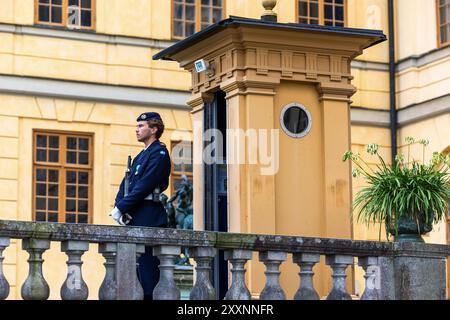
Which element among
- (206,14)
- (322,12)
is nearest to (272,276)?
(206,14)

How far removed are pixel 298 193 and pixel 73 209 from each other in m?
11.0

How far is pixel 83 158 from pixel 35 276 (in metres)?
14.9

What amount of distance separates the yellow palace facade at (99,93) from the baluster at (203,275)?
1261 centimetres

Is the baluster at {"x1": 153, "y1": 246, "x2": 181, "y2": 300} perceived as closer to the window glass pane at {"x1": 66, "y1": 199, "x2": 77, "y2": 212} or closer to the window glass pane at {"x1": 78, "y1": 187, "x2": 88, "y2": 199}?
the window glass pane at {"x1": 66, "y1": 199, "x2": 77, "y2": 212}

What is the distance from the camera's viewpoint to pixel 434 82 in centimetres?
2548

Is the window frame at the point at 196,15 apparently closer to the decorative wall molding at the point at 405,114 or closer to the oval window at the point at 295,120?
the decorative wall molding at the point at 405,114

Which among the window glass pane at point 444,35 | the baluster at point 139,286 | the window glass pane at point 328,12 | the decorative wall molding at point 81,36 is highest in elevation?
the window glass pane at point 328,12

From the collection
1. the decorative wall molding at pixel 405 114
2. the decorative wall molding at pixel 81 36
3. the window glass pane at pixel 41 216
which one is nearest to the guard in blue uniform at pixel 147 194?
the window glass pane at pixel 41 216

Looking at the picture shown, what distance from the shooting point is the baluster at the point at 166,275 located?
9656mm

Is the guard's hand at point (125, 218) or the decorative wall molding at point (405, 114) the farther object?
the decorative wall molding at point (405, 114)

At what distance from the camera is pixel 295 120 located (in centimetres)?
1356

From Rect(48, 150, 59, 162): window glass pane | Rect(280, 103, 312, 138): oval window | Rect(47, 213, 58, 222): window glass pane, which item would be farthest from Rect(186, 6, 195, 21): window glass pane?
Rect(280, 103, 312, 138): oval window

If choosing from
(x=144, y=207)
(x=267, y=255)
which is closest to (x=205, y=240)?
(x=267, y=255)

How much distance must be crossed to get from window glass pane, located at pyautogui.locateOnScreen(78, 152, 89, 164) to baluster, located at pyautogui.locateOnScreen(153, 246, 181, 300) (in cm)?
1439
